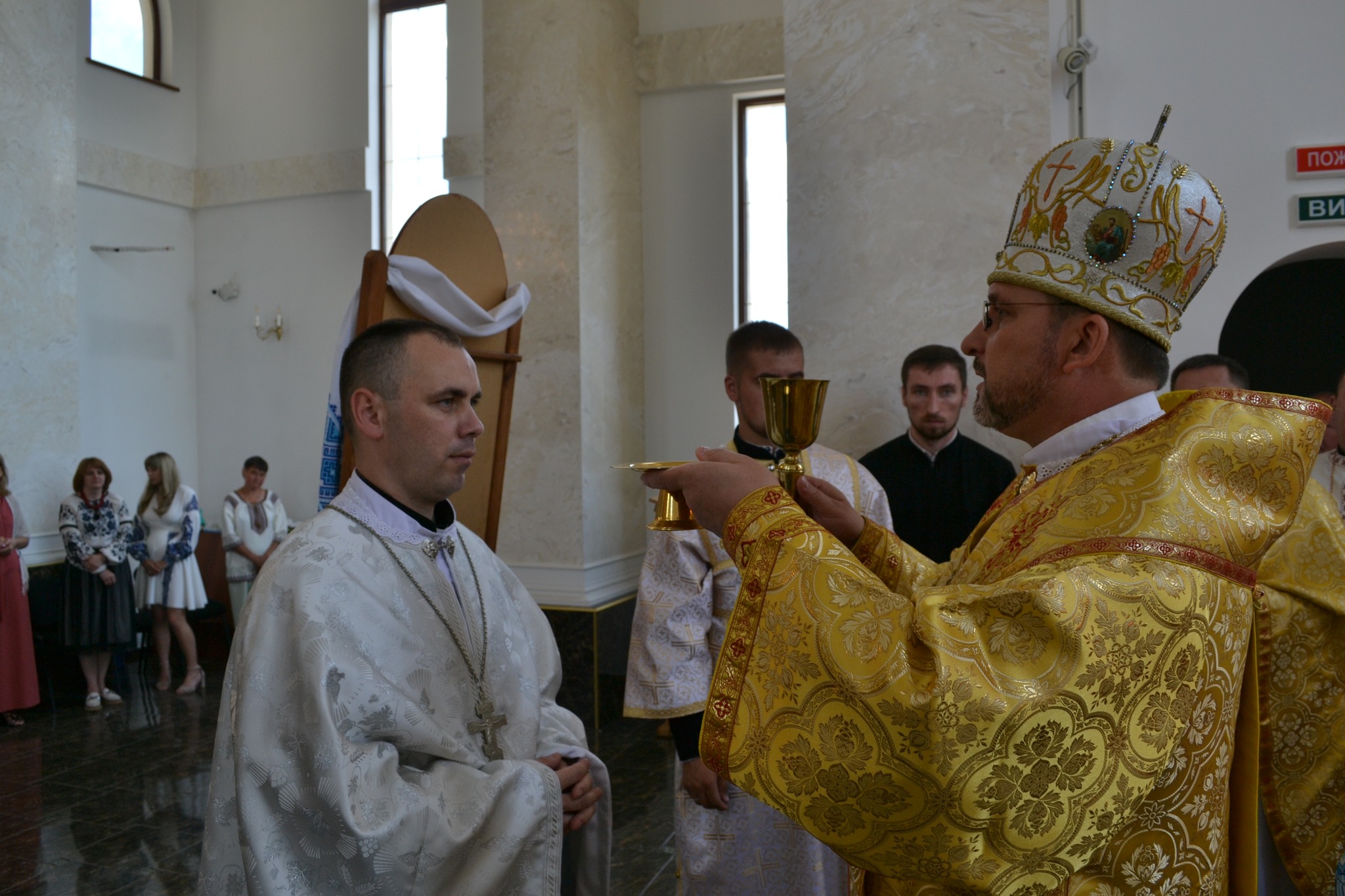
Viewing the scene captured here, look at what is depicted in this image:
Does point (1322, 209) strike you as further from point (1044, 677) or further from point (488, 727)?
point (488, 727)

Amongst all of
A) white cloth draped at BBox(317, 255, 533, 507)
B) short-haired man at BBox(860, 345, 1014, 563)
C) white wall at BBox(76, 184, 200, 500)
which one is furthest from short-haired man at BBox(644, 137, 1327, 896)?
white wall at BBox(76, 184, 200, 500)

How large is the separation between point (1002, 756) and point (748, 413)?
1.83 metres

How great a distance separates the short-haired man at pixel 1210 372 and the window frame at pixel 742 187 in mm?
3772

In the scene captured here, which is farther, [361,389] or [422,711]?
[361,389]

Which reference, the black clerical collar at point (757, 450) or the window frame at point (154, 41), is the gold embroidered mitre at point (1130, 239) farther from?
the window frame at point (154, 41)

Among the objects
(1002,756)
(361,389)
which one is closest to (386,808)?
(361,389)

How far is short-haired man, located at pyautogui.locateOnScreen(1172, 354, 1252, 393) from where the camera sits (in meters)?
3.42

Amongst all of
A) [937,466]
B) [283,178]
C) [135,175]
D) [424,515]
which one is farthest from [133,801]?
[135,175]

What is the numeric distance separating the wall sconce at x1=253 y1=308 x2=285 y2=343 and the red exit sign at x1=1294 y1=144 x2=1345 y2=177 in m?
8.73

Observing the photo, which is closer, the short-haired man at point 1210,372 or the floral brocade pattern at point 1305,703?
the floral brocade pattern at point 1305,703

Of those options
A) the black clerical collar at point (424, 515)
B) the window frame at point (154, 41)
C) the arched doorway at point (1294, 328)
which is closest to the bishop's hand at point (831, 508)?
the black clerical collar at point (424, 515)

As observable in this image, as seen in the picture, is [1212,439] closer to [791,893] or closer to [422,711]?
[422,711]

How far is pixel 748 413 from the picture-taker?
282 centimetres

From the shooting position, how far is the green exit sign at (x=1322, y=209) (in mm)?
3654
